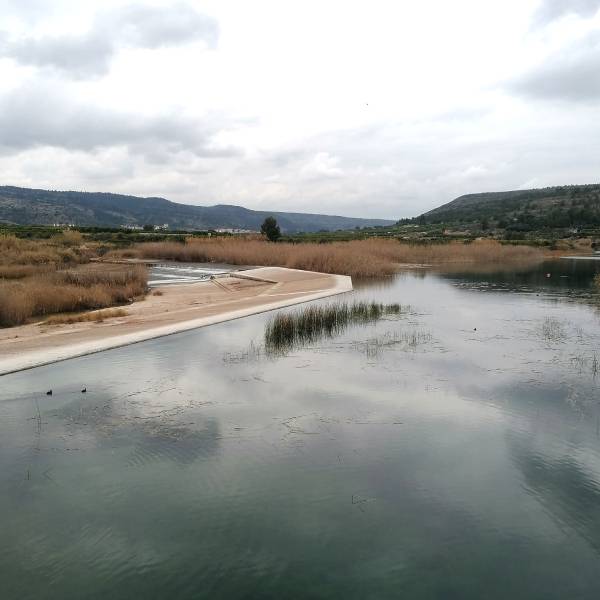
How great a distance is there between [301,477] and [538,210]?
106m

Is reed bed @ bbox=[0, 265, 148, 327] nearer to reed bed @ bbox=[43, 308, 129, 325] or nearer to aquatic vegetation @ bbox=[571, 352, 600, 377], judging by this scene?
reed bed @ bbox=[43, 308, 129, 325]

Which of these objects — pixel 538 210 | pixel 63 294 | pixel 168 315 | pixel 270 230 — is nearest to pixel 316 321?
pixel 168 315

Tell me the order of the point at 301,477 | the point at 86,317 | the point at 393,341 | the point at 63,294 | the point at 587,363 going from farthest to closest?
the point at 63,294, the point at 86,317, the point at 393,341, the point at 587,363, the point at 301,477

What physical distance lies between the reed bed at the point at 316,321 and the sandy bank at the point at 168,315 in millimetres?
2048

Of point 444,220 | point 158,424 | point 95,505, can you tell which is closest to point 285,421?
point 158,424

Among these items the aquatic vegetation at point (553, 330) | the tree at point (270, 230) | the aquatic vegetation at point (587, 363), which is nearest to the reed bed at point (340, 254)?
the tree at point (270, 230)

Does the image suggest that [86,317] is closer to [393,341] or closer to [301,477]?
[393,341]

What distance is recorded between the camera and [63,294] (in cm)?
1917

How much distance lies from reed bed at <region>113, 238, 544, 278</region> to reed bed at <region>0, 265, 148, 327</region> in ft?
49.6

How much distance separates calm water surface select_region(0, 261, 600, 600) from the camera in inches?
206

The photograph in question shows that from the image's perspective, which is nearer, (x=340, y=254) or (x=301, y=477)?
(x=301, y=477)

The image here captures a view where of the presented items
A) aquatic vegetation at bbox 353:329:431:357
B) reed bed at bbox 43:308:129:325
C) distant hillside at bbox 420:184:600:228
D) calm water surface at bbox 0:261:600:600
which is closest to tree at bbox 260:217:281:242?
reed bed at bbox 43:308:129:325

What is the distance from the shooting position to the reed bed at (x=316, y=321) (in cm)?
1530

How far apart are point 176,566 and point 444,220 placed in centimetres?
11900
